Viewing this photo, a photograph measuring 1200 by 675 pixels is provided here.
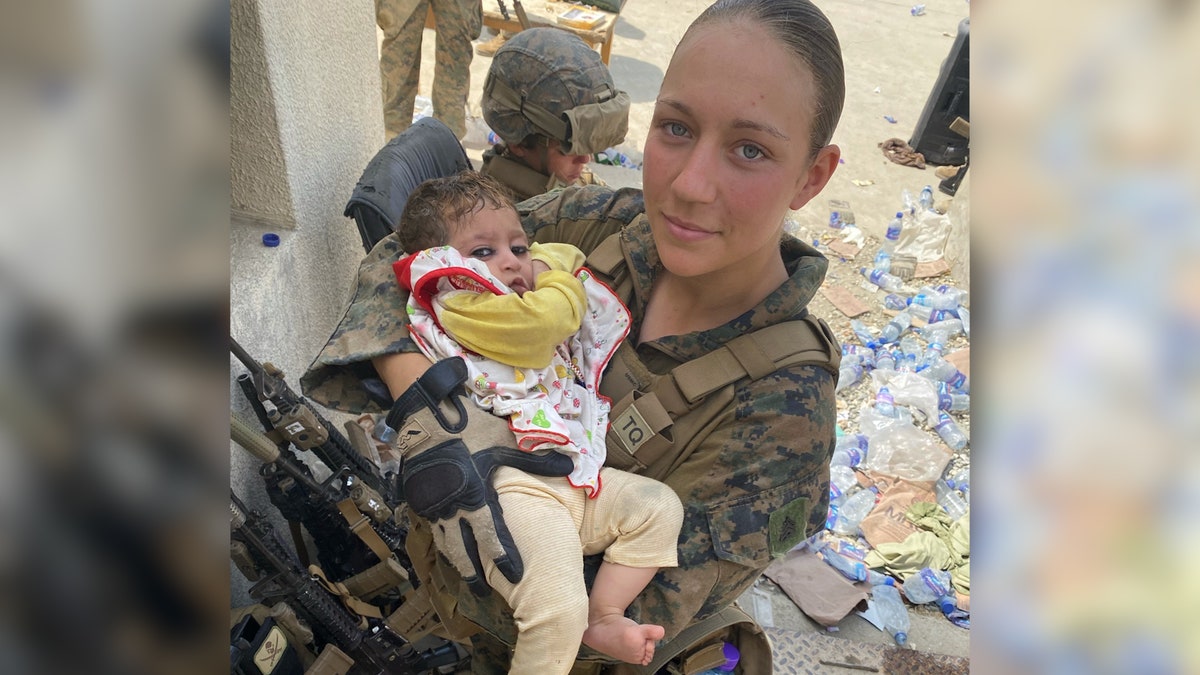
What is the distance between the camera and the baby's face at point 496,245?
1763 millimetres

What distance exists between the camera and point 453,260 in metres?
1.65

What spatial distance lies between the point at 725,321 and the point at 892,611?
2397mm

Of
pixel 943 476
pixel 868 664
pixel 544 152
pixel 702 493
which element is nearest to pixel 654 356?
pixel 702 493

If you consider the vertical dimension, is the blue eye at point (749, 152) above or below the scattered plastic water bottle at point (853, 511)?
above

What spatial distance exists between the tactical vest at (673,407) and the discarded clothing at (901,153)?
695cm

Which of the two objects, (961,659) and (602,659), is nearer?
(602,659)

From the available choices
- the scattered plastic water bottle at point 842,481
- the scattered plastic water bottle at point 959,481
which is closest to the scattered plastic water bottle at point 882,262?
the scattered plastic water bottle at point 959,481

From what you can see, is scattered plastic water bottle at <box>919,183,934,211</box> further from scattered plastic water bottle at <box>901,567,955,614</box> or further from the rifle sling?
the rifle sling

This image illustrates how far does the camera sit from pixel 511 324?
5.26 ft

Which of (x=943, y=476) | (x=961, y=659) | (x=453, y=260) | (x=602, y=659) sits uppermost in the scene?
(x=453, y=260)

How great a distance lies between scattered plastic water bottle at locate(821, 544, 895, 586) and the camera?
3654 mm

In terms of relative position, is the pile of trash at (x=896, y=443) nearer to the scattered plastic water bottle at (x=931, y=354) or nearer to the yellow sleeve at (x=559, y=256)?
the scattered plastic water bottle at (x=931, y=354)
